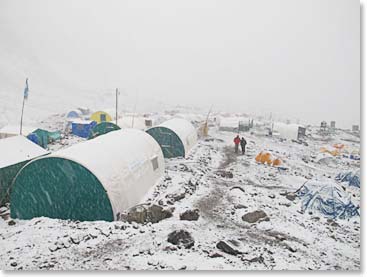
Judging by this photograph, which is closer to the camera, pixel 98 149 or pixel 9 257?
pixel 9 257

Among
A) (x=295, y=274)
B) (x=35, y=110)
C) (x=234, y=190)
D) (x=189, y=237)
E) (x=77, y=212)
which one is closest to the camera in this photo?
(x=295, y=274)

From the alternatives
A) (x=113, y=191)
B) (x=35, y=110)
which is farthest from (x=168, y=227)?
(x=35, y=110)

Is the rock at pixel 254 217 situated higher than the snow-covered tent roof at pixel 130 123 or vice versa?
the snow-covered tent roof at pixel 130 123

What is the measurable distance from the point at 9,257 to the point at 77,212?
238 cm

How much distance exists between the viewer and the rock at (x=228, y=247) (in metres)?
6.91

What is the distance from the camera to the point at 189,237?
7352 millimetres

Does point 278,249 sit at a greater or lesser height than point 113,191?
lesser

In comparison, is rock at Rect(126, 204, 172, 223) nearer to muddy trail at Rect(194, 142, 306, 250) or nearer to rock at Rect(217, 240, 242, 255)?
muddy trail at Rect(194, 142, 306, 250)

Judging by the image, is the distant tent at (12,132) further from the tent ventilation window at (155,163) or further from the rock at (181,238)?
the rock at (181,238)

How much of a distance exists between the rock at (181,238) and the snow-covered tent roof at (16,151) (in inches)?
313

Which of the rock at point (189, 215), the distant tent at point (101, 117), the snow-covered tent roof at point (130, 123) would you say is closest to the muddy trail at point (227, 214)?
the rock at point (189, 215)

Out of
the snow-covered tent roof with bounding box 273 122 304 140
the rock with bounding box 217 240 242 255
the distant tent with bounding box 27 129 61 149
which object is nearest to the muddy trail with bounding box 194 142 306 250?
the rock with bounding box 217 240 242 255

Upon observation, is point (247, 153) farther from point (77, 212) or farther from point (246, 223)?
point (77, 212)

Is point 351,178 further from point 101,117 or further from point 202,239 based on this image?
point 101,117
